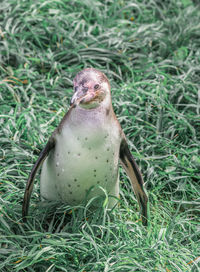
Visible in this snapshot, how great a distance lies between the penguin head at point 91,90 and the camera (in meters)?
2.67

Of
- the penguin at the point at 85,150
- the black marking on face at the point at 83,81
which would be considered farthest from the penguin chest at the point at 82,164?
the black marking on face at the point at 83,81

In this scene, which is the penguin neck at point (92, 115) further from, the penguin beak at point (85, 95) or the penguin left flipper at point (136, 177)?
the penguin left flipper at point (136, 177)

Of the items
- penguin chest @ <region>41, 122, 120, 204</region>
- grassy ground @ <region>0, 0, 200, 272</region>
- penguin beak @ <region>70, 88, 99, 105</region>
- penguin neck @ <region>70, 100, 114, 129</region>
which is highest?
penguin beak @ <region>70, 88, 99, 105</region>

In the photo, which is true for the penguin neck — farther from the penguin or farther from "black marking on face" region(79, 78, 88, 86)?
"black marking on face" region(79, 78, 88, 86)

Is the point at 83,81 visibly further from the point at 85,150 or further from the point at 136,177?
the point at 136,177

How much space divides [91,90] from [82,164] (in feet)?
1.34

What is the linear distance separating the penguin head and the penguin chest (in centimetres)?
15

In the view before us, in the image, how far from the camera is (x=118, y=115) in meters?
4.09

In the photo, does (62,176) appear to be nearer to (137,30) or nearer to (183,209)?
(183,209)

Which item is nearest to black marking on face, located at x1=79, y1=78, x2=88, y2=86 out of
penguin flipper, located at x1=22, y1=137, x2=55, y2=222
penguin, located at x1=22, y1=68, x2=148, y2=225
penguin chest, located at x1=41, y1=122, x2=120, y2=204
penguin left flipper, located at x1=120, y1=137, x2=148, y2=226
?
penguin, located at x1=22, y1=68, x2=148, y2=225

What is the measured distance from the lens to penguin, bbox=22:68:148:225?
2.75 meters

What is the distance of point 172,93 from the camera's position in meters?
4.35

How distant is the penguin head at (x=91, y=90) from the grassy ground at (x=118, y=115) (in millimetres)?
622

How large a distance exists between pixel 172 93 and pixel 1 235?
211 cm
